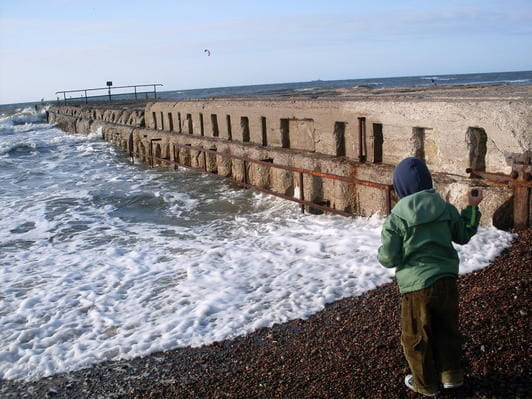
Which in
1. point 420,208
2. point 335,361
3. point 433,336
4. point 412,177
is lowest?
point 335,361

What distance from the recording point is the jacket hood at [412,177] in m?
2.77

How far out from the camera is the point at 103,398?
3625mm

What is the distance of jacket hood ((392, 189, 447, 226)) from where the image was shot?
273 cm

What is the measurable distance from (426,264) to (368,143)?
14.7 feet

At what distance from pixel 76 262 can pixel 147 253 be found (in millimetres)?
851

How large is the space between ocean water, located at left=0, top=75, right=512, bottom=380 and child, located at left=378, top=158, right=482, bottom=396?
5.86ft

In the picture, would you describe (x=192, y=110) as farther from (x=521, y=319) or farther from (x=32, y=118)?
(x=32, y=118)

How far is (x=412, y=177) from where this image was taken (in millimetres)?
2771

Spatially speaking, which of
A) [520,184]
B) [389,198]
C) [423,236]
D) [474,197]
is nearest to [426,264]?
[423,236]

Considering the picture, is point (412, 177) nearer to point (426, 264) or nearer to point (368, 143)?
point (426, 264)

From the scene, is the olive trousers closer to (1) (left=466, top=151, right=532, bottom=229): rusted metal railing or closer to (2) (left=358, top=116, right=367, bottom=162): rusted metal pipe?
(1) (left=466, top=151, right=532, bottom=229): rusted metal railing

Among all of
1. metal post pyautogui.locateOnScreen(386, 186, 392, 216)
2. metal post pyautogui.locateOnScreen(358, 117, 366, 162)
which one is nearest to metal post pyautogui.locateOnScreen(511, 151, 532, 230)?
metal post pyautogui.locateOnScreen(386, 186, 392, 216)

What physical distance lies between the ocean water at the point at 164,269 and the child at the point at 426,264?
1.79 m

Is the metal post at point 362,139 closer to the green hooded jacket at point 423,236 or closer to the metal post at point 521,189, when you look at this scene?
the metal post at point 521,189
